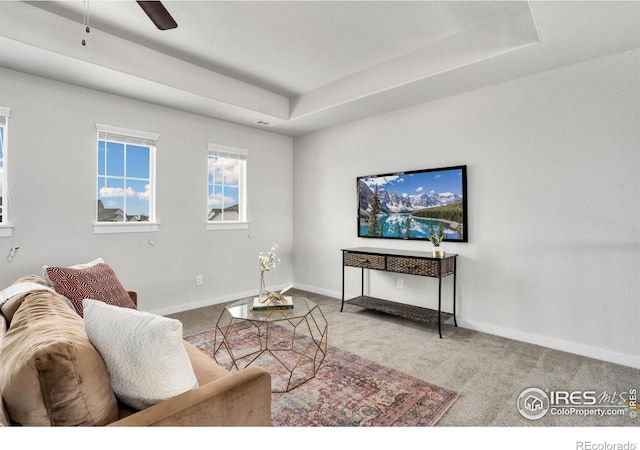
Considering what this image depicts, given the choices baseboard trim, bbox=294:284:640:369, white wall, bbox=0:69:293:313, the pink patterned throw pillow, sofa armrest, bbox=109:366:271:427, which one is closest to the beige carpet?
baseboard trim, bbox=294:284:640:369

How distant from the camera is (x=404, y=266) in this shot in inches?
144

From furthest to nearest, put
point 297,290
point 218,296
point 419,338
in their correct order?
point 297,290
point 218,296
point 419,338

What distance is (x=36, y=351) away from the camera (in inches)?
36.9

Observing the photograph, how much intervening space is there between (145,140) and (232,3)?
6.58 ft

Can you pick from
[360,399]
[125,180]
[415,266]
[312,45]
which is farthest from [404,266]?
[125,180]

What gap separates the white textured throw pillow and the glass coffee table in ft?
3.69

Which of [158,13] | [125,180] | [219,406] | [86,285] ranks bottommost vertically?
[219,406]

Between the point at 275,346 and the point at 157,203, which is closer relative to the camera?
the point at 275,346

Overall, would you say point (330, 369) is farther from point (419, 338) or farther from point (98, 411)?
point (98, 411)

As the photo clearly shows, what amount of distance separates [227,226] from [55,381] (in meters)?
3.78

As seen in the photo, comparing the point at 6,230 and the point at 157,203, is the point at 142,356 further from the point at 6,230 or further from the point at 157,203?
the point at 157,203

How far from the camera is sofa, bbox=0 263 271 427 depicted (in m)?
0.94

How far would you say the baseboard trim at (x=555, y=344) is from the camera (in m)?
2.72

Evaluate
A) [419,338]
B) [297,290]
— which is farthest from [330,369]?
[297,290]
